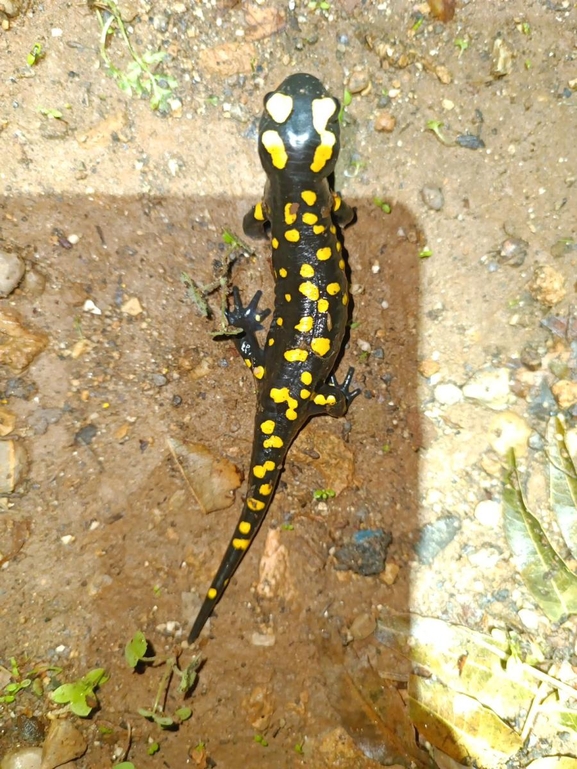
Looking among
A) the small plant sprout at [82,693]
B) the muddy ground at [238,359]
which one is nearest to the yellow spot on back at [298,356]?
the muddy ground at [238,359]

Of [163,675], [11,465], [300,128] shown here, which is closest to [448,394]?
[300,128]

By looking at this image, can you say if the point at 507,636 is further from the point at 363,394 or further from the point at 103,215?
the point at 103,215

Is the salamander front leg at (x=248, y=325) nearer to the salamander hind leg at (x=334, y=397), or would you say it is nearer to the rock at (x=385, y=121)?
the salamander hind leg at (x=334, y=397)

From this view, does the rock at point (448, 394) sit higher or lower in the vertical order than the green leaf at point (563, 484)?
higher

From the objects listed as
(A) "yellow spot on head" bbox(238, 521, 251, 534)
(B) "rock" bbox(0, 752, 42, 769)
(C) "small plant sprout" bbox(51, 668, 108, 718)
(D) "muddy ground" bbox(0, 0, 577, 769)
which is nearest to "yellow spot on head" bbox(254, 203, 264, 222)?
(D) "muddy ground" bbox(0, 0, 577, 769)

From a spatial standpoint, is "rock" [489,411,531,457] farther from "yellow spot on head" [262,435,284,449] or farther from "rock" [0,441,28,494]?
"rock" [0,441,28,494]

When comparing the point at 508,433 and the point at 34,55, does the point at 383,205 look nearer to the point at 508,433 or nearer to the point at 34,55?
the point at 508,433
